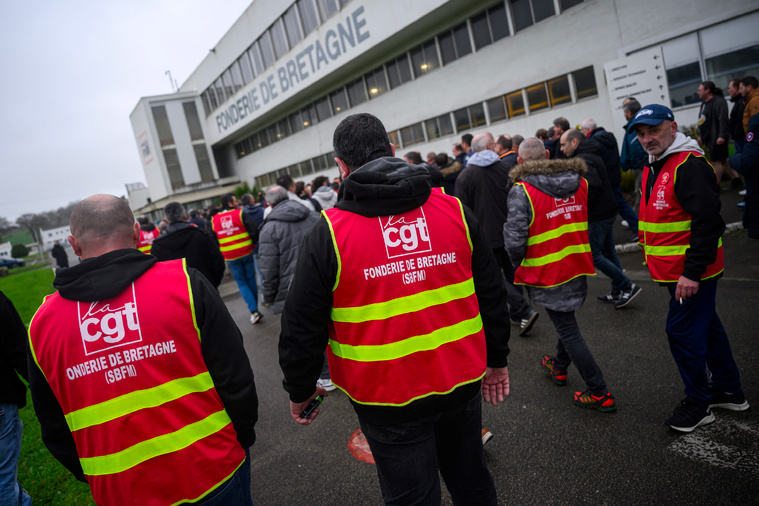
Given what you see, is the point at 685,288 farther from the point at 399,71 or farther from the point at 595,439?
the point at 399,71

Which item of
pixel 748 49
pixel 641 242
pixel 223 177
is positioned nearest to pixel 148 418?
pixel 641 242

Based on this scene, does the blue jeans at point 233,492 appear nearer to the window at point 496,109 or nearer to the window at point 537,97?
the window at point 537,97

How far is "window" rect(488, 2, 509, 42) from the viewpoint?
13.6m

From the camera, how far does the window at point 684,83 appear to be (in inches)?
417

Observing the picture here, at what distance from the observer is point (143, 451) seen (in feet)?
5.53

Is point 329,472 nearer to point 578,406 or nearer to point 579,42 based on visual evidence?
point 578,406

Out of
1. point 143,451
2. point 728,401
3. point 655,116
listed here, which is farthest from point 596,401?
point 143,451

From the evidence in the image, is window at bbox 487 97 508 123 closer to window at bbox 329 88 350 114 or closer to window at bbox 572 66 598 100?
window at bbox 572 66 598 100

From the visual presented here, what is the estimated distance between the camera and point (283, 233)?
4680 mm

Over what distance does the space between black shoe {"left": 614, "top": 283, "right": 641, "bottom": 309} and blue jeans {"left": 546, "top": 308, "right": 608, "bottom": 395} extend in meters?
2.07

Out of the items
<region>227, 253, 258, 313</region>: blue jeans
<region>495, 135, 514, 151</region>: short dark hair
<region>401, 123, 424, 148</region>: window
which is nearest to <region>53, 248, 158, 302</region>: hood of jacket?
<region>495, 135, 514, 151</region>: short dark hair

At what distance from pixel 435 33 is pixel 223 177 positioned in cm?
2684

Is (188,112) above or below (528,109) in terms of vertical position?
above

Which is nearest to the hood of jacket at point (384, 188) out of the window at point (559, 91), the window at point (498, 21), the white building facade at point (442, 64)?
the white building facade at point (442, 64)
